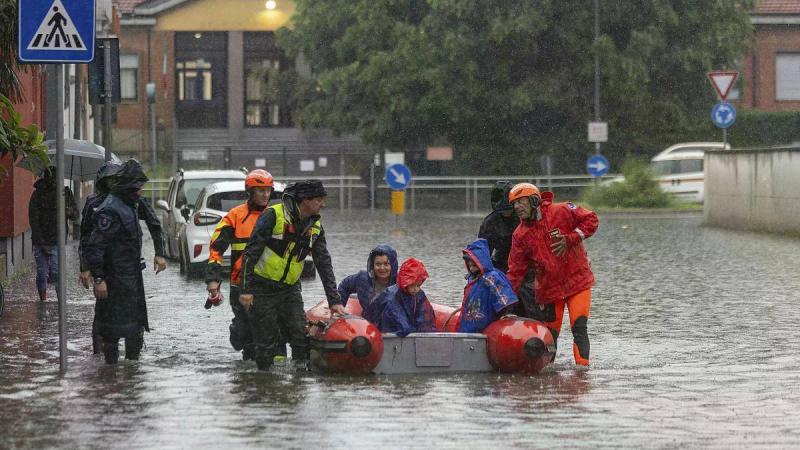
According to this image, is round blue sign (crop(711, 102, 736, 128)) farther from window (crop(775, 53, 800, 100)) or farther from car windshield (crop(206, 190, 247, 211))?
window (crop(775, 53, 800, 100))

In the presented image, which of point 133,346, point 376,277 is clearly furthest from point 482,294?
point 133,346

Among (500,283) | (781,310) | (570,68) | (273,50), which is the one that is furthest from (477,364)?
(273,50)

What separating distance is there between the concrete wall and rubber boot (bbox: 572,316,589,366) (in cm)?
1827

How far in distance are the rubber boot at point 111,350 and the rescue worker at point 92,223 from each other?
233 millimetres

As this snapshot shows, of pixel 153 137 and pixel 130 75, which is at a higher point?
pixel 130 75

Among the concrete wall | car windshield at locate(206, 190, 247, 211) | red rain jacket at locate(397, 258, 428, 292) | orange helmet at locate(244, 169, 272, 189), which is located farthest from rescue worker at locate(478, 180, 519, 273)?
the concrete wall

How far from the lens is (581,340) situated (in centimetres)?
1237

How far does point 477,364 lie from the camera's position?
11.9 meters

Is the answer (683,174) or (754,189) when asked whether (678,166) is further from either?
(754,189)

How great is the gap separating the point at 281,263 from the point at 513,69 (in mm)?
38984

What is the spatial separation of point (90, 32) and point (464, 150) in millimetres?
40709

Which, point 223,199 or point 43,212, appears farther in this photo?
point 223,199

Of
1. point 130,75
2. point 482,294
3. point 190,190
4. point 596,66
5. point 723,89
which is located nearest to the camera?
point 482,294

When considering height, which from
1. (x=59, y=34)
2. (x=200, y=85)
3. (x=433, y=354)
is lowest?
(x=433, y=354)
